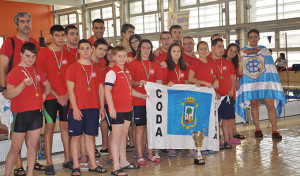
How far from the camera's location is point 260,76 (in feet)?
20.5

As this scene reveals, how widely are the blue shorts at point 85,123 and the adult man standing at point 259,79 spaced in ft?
10.4

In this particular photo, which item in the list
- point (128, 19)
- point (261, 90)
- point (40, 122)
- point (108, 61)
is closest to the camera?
point (40, 122)

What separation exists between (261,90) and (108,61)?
9.36 ft

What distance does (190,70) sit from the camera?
16.5 feet

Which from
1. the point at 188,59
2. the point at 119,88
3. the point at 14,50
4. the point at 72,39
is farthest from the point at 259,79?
the point at 14,50

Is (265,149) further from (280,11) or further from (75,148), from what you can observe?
(280,11)

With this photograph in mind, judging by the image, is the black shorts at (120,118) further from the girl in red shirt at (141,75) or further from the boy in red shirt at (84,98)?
the girl in red shirt at (141,75)

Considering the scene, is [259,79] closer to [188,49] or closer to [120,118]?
[188,49]

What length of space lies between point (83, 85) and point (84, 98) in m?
0.15

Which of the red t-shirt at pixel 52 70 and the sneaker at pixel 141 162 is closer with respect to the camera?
the red t-shirt at pixel 52 70

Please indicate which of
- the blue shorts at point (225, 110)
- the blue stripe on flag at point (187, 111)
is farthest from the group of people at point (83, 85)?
the blue shorts at point (225, 110)

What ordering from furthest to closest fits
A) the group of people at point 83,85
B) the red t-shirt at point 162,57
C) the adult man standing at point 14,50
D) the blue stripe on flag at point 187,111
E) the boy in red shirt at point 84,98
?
the red t-shirt at point 162,57, the blue stripe on flag at point 187,111, the adult man standing at point 14,50, the boy in red shirt at point 84,98, the group of people at point 83,85

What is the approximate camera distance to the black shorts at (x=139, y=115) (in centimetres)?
466

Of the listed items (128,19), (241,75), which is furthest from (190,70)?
(128,19)
